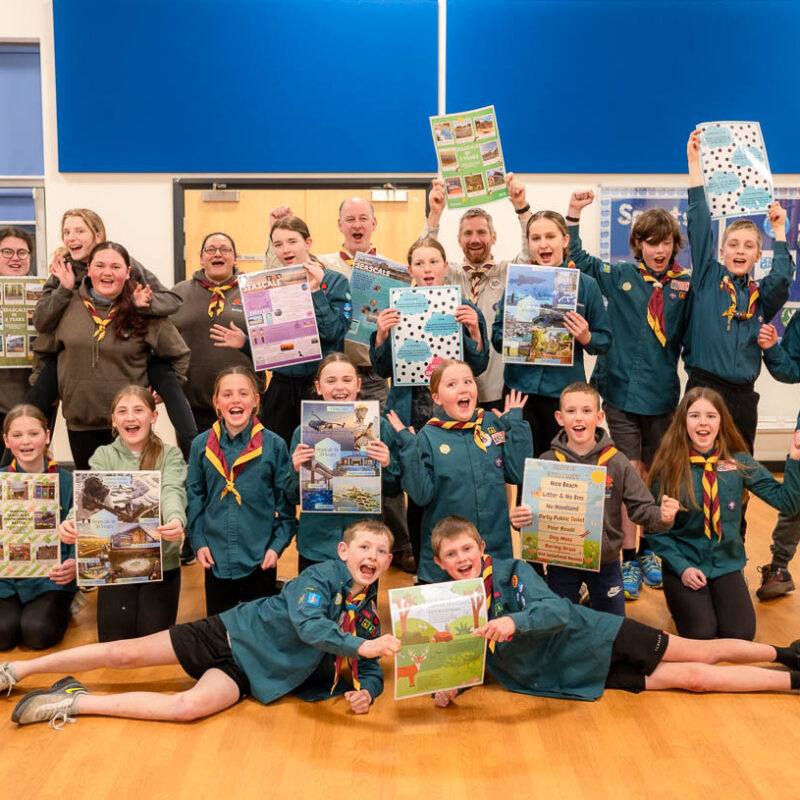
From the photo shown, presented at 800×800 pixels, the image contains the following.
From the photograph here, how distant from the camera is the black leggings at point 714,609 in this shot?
3711 mm

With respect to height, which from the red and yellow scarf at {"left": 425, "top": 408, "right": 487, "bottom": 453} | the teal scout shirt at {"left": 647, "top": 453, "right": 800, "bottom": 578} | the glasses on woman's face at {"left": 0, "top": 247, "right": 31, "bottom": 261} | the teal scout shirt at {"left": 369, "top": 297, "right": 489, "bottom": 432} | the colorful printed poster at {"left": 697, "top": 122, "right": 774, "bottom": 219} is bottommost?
the teal scout shirt at {"left": 647, "top": 453, "right": 800, "bottom": 578}

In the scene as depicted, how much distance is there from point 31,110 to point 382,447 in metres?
4.52

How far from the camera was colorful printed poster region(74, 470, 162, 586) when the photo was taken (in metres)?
3.52

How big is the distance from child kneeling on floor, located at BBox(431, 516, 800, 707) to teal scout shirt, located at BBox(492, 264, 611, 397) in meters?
1.09

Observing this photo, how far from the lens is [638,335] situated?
4438mm

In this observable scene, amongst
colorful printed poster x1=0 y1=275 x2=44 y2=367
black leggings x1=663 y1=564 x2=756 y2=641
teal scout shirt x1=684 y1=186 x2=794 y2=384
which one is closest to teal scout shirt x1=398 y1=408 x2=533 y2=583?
black leggings x1=663 y1=564 x2=756 y2=641

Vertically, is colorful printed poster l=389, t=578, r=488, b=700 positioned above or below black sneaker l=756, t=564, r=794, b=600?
above

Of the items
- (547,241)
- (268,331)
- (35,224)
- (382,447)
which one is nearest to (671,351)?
(547,241)

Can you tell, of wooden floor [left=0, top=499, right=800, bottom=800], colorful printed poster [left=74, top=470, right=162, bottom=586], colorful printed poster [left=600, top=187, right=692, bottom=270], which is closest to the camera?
wooden floor [left=0, top=499, right=800, bottom=800]

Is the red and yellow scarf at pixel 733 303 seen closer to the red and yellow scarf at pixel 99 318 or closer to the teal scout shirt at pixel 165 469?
the teal scout shirt at pixel 165 469

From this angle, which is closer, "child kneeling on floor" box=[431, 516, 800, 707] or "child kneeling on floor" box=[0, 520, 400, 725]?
"child kneeling on floor" box=[0, 520, 400, 725]

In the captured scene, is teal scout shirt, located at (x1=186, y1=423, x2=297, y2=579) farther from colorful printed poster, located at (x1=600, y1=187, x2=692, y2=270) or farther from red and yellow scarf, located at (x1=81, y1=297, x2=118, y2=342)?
colorful printed poster, located at (x1=600, y1=187, x2=692, y2=270)

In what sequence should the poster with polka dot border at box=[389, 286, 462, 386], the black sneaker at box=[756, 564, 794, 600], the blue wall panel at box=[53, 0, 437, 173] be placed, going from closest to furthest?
the poster with polka dot border at box=[389, 286, 462, 386], the black sneaker at box=[756, 564, 794, 600], the blue wall panel at box=[53, 0, 437, 173]

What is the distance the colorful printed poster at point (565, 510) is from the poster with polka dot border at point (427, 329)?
741 mm
